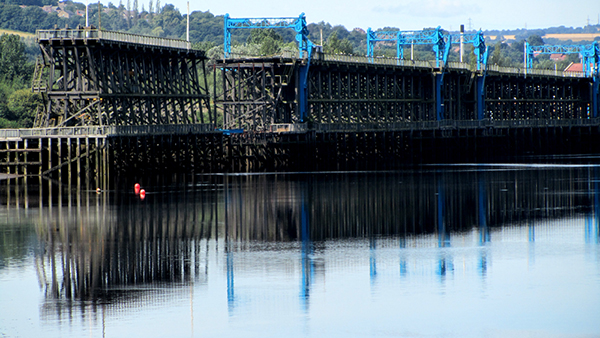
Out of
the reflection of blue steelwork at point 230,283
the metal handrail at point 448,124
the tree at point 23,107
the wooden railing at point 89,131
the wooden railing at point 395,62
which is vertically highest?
the wooden railing at point 395,62

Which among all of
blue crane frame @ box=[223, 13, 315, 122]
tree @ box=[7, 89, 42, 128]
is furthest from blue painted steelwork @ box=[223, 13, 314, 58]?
tree @ box=[7, 89, 42, 128]

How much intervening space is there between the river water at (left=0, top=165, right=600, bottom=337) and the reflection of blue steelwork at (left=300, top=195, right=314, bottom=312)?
11 cm

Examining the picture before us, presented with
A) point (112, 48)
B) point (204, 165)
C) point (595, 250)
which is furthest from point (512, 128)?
point (595, 250)

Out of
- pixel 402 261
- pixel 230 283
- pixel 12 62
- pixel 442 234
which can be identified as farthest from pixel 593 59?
pixel 230 283

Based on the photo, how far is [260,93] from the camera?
→ 325 ft

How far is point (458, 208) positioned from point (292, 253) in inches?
684

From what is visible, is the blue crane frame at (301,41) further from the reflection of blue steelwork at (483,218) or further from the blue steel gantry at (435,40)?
the reflection of blue steelwork at (483,218)

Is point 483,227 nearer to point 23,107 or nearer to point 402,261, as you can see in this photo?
point 402,261

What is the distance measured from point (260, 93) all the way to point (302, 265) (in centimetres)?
6431

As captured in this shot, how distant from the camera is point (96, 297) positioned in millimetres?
30625

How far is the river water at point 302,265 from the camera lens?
27.9 meters

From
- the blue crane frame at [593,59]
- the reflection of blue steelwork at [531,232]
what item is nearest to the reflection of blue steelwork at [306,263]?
the reflection of blue steelwork at [531,232]

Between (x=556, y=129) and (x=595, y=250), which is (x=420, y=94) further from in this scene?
(x=595, y=250)

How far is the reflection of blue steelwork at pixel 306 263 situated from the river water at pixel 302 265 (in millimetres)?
114
